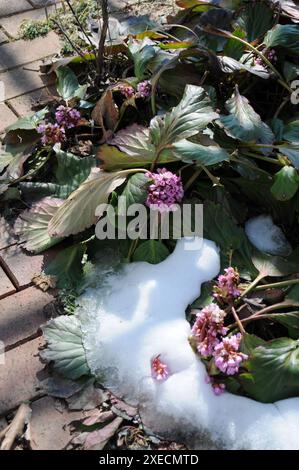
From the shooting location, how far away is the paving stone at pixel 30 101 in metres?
2.08

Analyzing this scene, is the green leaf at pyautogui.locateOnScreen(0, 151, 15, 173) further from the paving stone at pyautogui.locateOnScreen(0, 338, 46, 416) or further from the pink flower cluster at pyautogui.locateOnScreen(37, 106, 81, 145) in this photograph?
the paving stone at pyautogui.locateOnScreen(0, 338, 46, 416)

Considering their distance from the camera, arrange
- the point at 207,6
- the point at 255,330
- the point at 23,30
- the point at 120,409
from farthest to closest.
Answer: the point at 23,30
the point at 207,6
the point at 255,330
the point at 120,409

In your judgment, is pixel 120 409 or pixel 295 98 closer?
pixel 120 409

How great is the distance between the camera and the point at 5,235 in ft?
5.63

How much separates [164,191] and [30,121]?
629mm

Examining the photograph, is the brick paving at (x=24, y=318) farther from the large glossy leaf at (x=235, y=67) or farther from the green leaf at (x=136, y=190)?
the large glossy leaf at (x=235, y=67)

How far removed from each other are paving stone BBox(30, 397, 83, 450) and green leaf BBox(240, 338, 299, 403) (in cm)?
40

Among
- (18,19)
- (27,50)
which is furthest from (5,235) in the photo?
(18,19)

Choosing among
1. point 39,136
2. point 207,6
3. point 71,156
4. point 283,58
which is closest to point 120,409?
point 71,156

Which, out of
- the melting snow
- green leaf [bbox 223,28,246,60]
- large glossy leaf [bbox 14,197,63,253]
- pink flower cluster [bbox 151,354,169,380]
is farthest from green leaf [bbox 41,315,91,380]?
green leaf [bbox 223,28,246,60]

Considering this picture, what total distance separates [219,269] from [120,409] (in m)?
0.45

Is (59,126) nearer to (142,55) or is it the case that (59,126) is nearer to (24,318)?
(142,55)

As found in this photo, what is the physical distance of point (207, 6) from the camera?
83.4 inches

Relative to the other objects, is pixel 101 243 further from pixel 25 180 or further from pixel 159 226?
pixel 25 180
